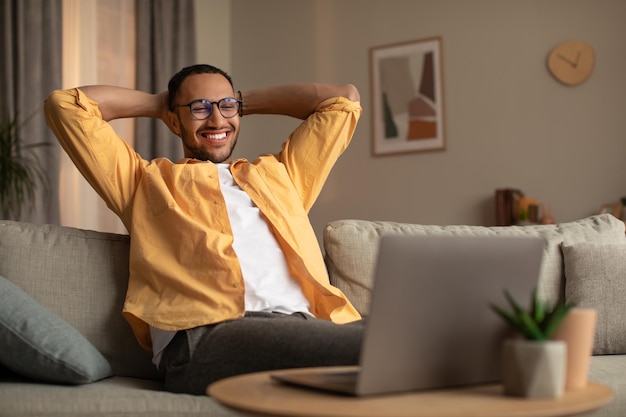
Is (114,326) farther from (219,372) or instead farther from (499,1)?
(499,1)

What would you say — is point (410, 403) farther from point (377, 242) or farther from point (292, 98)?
point (292, 98)

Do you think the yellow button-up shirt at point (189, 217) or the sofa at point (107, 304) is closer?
the sofa at point (107, 304)

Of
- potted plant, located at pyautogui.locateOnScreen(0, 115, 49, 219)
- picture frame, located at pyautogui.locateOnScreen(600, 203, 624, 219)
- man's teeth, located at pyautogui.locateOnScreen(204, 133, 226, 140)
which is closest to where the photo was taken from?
man's teeth, located at pyautogui.locateOnScreen(204, 133, 226, 140)

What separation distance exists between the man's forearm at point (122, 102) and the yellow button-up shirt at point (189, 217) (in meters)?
0.07

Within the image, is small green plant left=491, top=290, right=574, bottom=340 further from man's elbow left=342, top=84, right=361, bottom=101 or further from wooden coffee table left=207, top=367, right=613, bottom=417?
man's elbow left=342, top=84, right=361, bottom=101

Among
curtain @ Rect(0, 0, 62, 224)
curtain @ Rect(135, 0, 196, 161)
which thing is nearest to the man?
curtain @ Rect(0, 0, 62, 224)

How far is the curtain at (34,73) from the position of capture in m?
4.22

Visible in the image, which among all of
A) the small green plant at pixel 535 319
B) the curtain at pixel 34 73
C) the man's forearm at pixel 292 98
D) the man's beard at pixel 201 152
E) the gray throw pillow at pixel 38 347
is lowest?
the gray throw pillow at pixel 38 347

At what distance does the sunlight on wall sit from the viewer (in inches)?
184

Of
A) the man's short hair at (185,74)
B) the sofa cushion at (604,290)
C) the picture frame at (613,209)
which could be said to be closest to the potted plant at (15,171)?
the man's short hair at (185,74)

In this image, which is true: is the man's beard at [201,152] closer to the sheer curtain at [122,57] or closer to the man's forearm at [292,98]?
the man's forearm at [292,98]

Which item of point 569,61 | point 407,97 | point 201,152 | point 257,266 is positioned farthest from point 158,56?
point 257,266

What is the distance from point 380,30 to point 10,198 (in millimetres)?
2738

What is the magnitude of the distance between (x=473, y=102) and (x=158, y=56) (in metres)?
2.01
